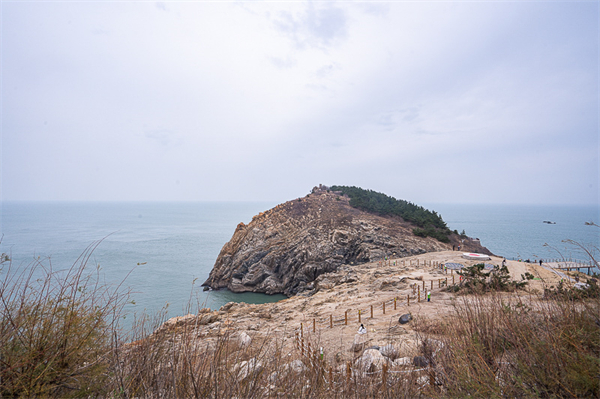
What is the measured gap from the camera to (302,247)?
37.2 meters

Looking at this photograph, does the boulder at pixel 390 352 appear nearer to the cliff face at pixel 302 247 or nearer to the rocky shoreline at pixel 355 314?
the rocky shoreline at pixel 355 314

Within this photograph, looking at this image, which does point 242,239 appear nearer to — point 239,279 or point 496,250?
point 239,279

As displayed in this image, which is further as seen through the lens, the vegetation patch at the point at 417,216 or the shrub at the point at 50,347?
the vegetation patch at the point at 417,216

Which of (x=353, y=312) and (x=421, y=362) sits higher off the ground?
(x=421, y=362)

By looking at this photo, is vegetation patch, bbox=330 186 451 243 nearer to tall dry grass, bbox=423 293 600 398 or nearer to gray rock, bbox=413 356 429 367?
gray rock, bbox=413 356 429 367

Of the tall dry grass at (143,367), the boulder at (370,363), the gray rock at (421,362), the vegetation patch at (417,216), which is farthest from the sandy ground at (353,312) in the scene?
the vegetation patch at (417,216)

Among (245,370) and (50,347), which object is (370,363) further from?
(50,347)

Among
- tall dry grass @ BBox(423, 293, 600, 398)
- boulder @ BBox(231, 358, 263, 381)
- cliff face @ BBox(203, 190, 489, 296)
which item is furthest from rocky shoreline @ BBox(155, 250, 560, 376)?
cliff face @ BBox(203, 190, 489, 296)

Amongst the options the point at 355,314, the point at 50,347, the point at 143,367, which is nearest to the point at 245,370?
the point at 143,367

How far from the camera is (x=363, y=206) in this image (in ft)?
161

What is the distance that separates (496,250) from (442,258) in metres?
39.8

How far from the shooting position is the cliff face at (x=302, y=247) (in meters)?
35.2

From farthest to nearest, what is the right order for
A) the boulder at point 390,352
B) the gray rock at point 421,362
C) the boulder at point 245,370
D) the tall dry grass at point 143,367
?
the boulder at point 390,352 < the gray rock at point 421,362 < the boulder at point 245,370 < the tall dry grass at point 143,367

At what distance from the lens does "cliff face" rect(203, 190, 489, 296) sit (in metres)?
35.2
